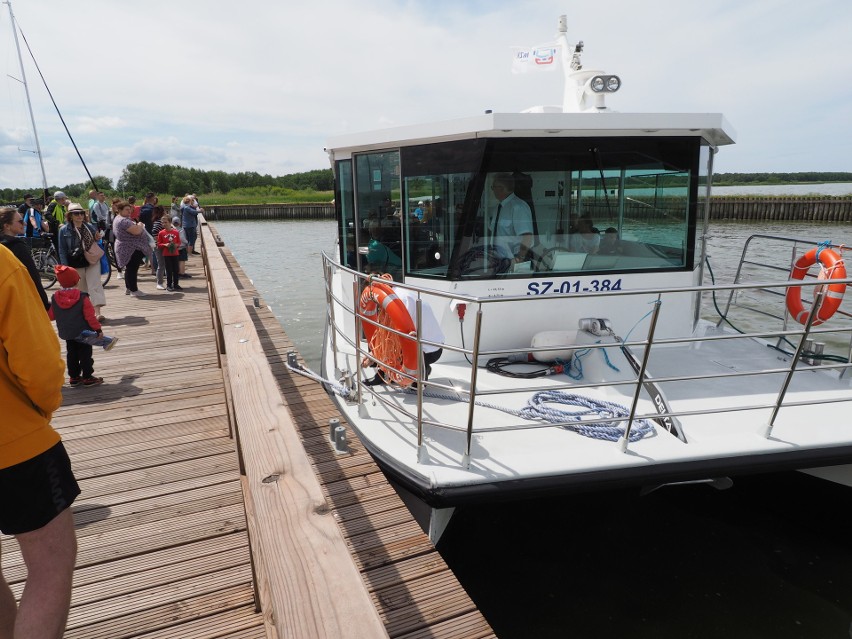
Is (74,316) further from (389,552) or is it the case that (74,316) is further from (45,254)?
(45,254)

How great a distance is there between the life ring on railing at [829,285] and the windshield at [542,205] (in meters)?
0.96

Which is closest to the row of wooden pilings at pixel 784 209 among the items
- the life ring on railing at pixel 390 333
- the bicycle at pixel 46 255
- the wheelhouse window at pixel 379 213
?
the bicycle at pixel 46 255

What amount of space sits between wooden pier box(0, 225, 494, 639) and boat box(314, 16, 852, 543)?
38cm

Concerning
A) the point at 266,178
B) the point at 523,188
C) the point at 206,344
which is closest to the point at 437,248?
the point at 523,188

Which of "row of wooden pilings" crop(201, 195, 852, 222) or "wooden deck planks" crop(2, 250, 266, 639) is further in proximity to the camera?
"row of wooden pilings" crop(201, 195, 852, 222)

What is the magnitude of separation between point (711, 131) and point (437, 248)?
7.46ft

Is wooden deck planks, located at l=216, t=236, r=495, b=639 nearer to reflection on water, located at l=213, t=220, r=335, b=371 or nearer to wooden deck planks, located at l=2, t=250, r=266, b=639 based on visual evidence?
wooden deck planks, located at l=2, t=250, r=266, b=639

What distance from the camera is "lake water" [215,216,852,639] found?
11.5ft

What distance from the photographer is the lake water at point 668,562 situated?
3.50m

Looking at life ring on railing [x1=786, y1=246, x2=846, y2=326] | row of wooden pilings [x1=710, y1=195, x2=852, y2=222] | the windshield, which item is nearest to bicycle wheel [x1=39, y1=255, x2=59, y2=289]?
the windshield

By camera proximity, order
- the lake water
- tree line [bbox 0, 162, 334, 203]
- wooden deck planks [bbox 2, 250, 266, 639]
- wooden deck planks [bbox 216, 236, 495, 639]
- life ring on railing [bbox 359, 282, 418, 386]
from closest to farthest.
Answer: wooden deck planks [bbox 216, 236, 495, 639] → wooden deck planks [bbox 2, 250, 266, 639] → the lake water → life ring on railing [bbox 359, 282, 418, 386] → tree line [bbox 0, 162, 334, 203]

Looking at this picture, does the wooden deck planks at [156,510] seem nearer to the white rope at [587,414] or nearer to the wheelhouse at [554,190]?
the white rope at [587,414]

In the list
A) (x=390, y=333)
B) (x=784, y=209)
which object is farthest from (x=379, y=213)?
(x=784, y=209)

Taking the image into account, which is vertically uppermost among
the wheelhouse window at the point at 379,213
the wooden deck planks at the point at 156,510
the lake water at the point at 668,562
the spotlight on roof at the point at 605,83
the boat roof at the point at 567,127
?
the spotlight on roof at the point at 605,83
